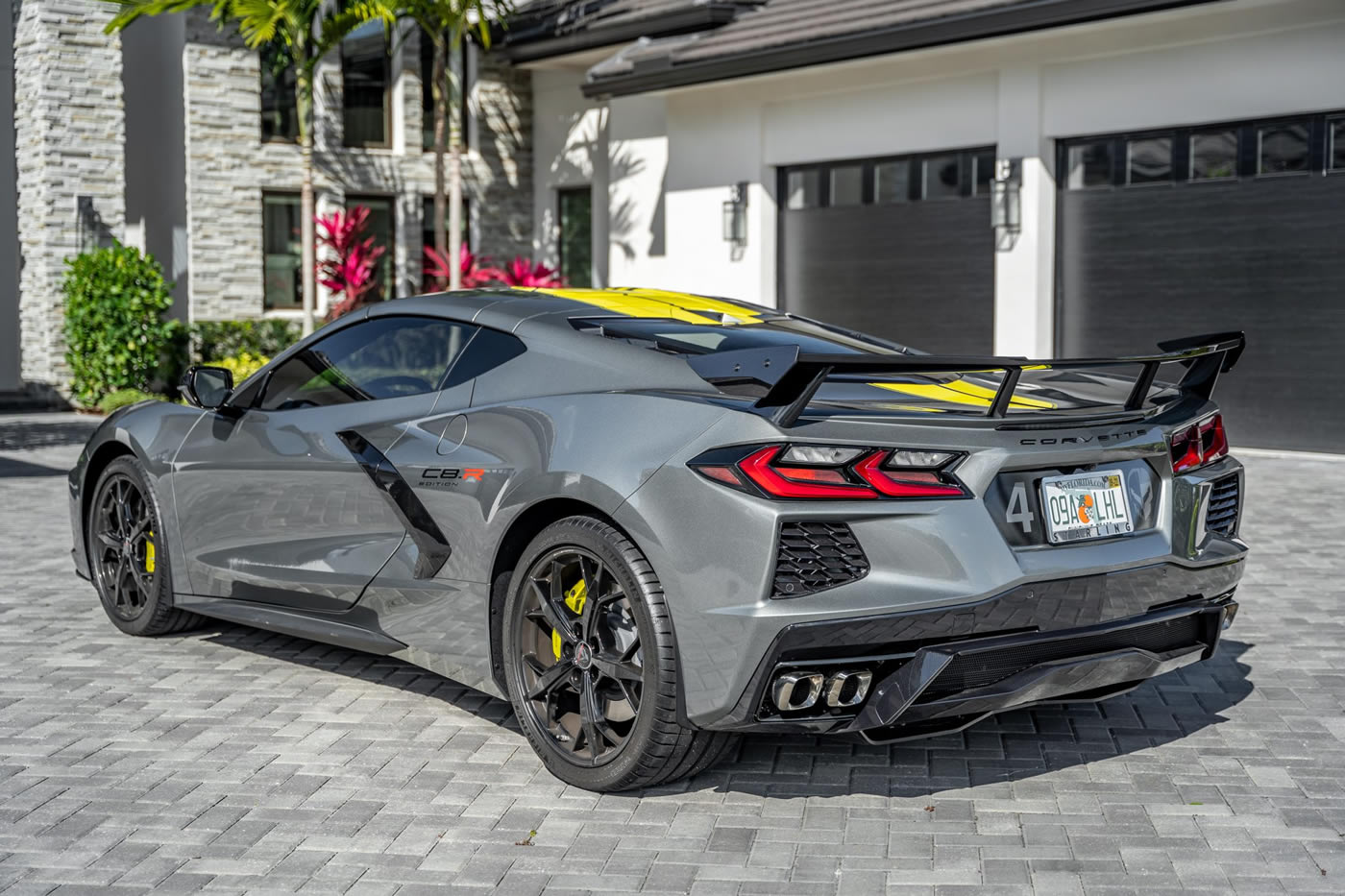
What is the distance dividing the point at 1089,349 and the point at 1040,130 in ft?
7.17

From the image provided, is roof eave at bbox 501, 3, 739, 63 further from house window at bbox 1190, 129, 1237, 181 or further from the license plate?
the license plate

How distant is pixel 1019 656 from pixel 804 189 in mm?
13720

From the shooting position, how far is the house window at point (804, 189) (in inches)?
668

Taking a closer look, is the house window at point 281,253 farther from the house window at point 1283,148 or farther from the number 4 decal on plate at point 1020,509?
the number 4 decal on plate at point 1020,509

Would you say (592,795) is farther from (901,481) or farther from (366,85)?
(366,85)

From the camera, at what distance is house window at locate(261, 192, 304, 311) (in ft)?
64.4

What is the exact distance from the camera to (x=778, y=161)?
1709cm

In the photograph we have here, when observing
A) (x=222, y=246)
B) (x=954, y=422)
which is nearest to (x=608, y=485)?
(x=954, y=422)

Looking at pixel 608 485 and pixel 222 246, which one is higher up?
pixel 222 246

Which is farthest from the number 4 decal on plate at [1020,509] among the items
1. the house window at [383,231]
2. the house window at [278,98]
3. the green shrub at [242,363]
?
the house window at [278,98]

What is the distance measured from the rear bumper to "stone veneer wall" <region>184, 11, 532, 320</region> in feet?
54.9

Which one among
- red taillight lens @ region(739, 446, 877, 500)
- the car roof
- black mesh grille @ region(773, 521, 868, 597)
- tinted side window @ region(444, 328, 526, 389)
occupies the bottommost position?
black mesh grille @ region(773, 521, 868, 597)

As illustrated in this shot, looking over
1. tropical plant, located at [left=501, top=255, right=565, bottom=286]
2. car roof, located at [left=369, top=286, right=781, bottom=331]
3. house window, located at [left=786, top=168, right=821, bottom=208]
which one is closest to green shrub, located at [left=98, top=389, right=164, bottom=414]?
tropical plant, located at [left=501, top=255, right=565, bottom=286]

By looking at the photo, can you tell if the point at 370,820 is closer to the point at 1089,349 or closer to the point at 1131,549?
the point at 1131,549
